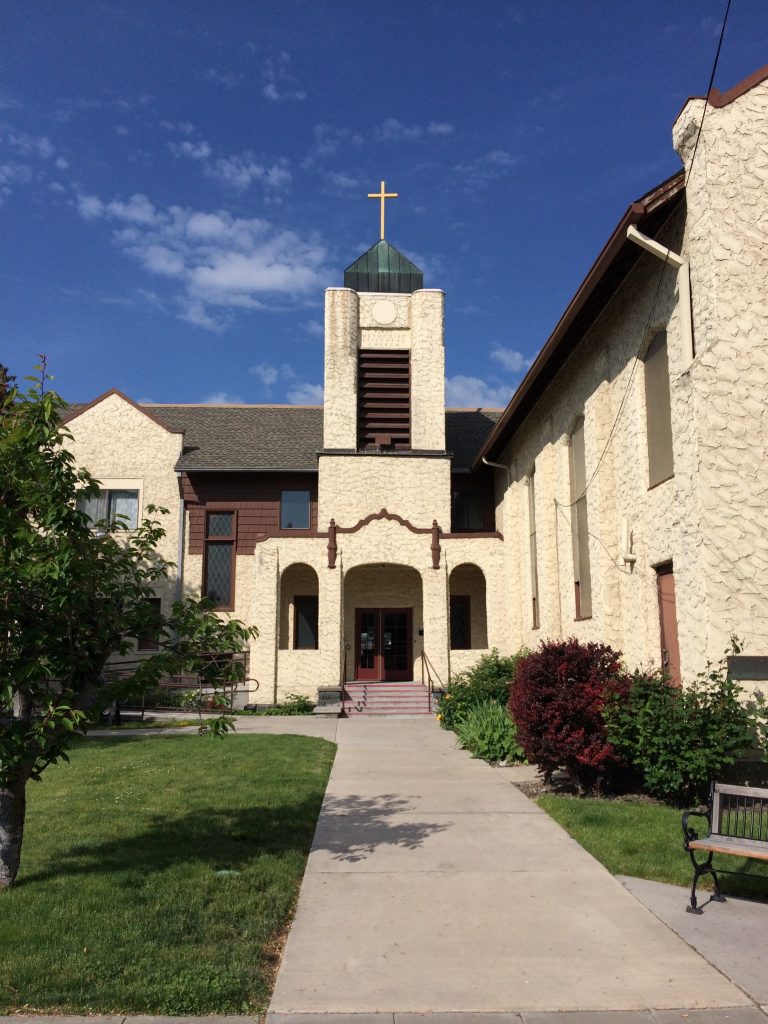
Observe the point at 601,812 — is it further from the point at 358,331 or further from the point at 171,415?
the point at 171,415

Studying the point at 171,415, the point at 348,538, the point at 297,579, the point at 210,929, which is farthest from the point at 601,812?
the point at 171,415

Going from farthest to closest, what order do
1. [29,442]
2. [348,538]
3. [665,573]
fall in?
[348,538]
[665,573]
[29,442]

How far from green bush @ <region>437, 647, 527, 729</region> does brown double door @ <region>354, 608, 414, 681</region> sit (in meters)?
3.79

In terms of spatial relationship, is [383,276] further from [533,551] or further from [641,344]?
[641,344]

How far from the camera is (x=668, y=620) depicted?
11297 millimetres

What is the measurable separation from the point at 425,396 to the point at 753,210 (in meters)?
14.9

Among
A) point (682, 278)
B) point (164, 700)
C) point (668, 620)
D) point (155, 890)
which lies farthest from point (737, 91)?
point (164, 700)

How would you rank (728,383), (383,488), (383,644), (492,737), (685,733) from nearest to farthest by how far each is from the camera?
1. (685,733)
2. (728,383)
3. (492,737)
4. (383,488)
5. (383,644)

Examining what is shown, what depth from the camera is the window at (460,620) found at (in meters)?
24.7

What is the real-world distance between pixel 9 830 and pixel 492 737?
8.52m

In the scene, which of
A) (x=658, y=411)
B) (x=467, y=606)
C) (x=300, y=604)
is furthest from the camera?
(x=467, y=606)

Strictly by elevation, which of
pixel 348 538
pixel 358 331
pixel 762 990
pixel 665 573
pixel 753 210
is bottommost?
pixel 762 990

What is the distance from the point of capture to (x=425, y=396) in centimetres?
2433

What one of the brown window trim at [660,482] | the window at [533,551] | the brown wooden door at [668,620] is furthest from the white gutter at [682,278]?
the window at [533,551]
